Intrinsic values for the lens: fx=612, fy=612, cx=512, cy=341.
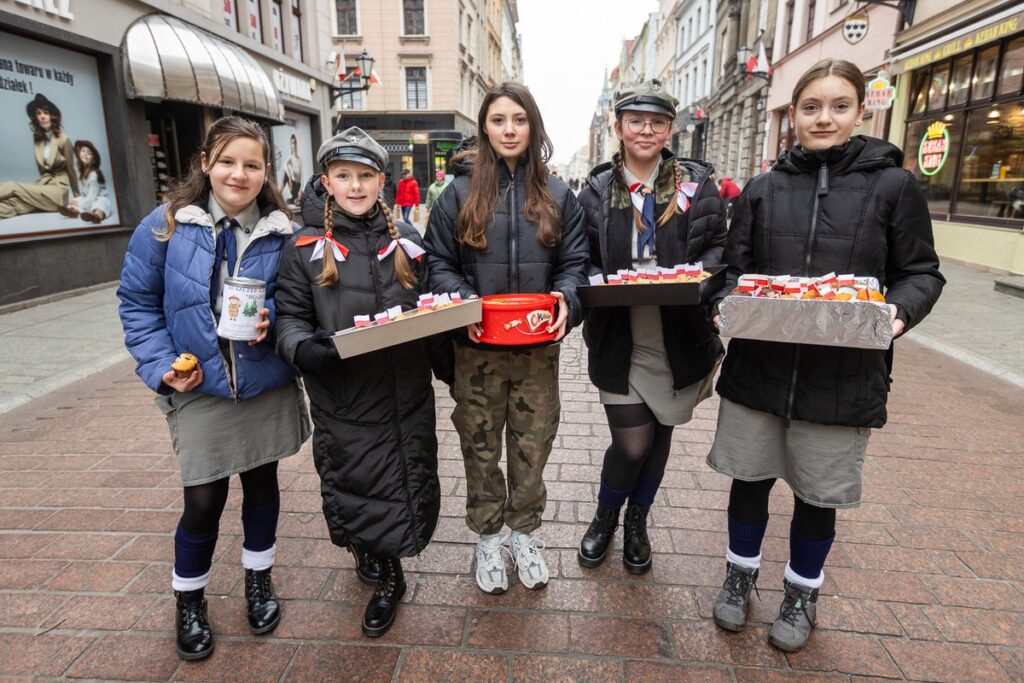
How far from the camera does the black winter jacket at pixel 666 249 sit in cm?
254

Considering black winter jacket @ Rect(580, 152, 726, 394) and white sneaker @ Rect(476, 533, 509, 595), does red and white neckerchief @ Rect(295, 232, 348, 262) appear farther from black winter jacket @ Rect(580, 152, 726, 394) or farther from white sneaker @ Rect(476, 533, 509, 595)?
white sneaker @ Rect(476, 533, 509, 595)

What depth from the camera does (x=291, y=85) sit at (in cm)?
1576

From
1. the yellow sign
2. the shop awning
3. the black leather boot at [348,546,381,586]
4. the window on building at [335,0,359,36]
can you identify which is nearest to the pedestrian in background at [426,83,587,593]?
the black leather boot at [348,546,381,586]

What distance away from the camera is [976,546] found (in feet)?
9.91

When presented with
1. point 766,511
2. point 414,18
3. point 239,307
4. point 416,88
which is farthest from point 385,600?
point 414,18

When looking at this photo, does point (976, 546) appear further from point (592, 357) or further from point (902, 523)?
point (592, 357)

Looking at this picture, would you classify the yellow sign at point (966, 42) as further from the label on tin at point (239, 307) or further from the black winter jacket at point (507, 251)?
the label on tin at point (239, 307)

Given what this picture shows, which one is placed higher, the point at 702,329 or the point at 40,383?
the point at 702,329

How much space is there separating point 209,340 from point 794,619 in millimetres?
2420

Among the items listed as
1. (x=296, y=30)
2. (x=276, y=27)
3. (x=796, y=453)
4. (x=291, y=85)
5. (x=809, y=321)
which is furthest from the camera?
(x=296, y=30)

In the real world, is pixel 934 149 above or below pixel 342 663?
above

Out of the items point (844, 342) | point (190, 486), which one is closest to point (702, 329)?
point (844, 342)

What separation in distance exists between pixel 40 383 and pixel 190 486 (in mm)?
4270

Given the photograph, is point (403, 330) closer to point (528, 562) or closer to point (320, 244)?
point (320, 244)
